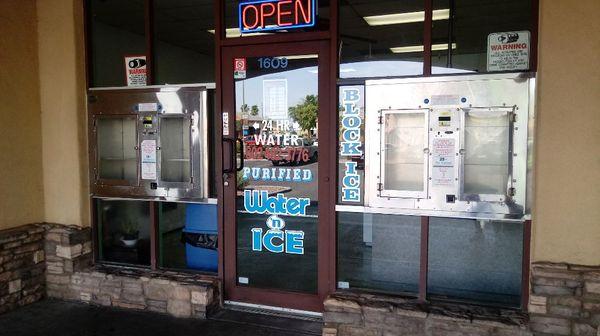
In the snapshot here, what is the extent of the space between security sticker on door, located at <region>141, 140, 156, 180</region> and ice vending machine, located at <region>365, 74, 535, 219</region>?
2071mm

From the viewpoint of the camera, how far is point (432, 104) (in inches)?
147

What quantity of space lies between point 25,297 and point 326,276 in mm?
2948

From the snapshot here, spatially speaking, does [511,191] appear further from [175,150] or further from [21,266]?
[21,266]

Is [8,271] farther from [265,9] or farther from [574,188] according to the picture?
[574,188]

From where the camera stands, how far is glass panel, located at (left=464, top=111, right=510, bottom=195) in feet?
11.8

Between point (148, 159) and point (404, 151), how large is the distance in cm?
244

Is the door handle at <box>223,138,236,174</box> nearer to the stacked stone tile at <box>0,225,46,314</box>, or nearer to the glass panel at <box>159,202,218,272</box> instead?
the glass panel at <box>159,202,218,272</box>

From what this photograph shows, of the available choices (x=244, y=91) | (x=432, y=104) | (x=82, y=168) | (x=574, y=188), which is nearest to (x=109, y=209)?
(x=82, y=168)

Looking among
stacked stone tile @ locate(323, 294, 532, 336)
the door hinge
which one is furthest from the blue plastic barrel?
the door hinge

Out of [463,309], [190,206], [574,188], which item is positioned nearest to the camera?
[574,188]

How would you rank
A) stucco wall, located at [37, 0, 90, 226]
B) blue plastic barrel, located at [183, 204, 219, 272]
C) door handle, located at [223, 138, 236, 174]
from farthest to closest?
stucco wall, located at [37, 0, 90, 226]
blue plastic barrel, located at [183, 204, 219, 272]
door handle, located at [223, 138, 236, 174]

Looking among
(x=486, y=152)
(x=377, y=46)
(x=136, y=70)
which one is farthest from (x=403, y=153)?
(x=136, y=70)

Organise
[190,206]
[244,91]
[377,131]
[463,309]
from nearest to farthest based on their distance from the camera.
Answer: [463,309] < [377,131] < [244,91] < [190,206]

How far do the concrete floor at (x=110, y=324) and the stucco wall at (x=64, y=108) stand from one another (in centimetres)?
91
